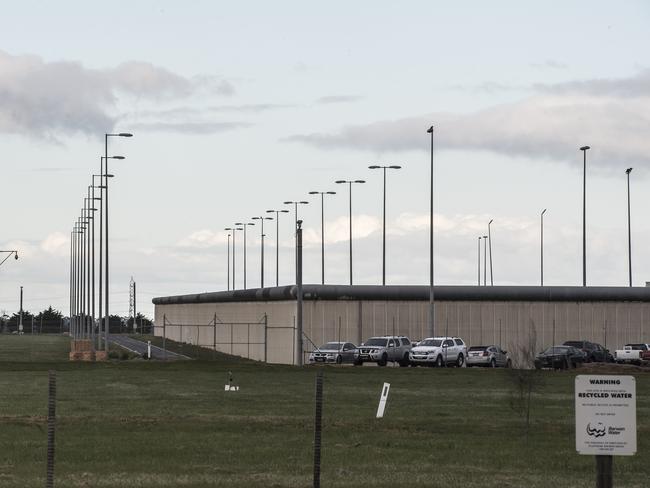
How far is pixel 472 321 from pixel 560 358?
45.5 ft

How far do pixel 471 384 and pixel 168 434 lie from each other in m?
25.9

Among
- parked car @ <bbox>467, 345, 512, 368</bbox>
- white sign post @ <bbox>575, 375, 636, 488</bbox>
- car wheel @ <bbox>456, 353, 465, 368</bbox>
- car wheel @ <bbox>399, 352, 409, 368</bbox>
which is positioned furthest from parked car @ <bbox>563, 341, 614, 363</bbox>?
white sign post @ <bbox>575, 375, 636, 488</bbox>

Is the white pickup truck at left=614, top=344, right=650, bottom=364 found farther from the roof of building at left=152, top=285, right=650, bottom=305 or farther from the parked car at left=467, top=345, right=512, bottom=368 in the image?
the parked car at left=467, top=345, right=512, bottom=368

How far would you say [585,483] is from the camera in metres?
20.7

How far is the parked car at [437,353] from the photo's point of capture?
7381 centimetres

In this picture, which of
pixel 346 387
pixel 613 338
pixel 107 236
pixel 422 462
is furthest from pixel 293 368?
pixel 422 462

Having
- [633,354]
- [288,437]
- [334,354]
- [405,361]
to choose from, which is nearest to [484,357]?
[405,361]

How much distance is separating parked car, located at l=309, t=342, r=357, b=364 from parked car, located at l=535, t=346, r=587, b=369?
9949 mm

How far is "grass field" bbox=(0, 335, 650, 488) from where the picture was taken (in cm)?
2117

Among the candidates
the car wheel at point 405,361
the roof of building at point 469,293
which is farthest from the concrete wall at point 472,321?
the car wheel at point 405,361

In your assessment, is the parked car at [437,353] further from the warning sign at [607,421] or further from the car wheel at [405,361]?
the warning sign at [607,421]

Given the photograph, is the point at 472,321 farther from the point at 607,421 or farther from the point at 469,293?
the point at 607,421

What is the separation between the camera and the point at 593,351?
78688 mm

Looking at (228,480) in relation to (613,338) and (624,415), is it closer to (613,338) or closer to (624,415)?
(624,415)
